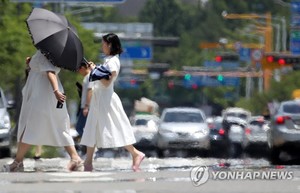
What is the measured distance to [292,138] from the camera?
23781 millimetres

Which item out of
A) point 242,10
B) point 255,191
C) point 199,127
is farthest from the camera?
point 242,10

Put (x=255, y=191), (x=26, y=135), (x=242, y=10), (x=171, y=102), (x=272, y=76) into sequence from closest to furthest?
(x=255, y=191) < (x=26, y=135) < (x=272, y=76) < (x=242, y=10) < (x=171, y=102)

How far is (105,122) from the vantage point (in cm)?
1595

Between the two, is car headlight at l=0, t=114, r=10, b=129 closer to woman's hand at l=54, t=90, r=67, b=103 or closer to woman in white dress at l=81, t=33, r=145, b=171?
woman in white dress at l=81, t=33, r=145, b=171

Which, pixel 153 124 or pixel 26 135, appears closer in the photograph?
pixel 26 135

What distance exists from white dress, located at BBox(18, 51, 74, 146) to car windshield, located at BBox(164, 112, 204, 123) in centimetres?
1603

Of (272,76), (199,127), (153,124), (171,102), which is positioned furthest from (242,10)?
(199,127)

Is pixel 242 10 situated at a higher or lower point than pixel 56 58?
lower

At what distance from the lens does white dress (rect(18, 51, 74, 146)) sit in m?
15.6

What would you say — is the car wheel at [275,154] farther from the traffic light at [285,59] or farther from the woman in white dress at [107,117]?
the traffic light at [285,59]

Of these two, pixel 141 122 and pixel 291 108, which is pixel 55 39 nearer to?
pixel 291 108

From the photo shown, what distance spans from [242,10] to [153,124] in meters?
83.8

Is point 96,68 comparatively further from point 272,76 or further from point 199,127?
point 272,76

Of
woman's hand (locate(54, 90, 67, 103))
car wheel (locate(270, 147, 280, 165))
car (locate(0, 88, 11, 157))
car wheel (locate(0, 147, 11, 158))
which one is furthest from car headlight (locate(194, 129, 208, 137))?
woman's hand (locate(54, 90, 67, 103))
